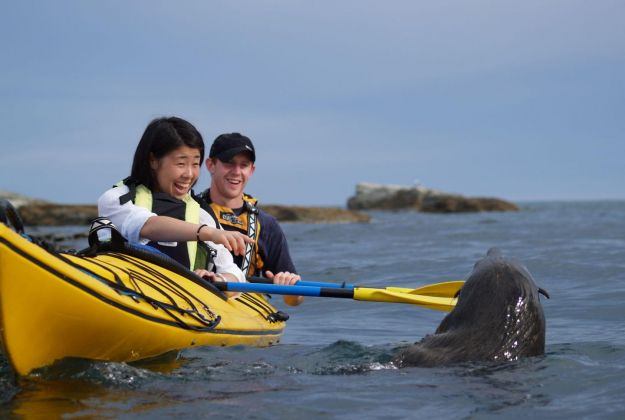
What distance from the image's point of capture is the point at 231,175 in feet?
22.5

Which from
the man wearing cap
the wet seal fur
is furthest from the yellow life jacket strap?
the wet seal fur

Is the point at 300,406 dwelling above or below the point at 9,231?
below

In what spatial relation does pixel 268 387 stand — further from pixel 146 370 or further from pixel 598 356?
pixel 598 356

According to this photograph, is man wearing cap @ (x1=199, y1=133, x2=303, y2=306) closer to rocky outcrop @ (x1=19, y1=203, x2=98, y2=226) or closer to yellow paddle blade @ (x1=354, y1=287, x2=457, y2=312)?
yellow paddle blade @ (x1=354, y1=287, x2=457, y2=312)

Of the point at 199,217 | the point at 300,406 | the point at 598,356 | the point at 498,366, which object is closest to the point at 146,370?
the point at 300,406

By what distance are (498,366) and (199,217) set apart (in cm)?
235

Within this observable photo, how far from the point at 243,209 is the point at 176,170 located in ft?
4.58

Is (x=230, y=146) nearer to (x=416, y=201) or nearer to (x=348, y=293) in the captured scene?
(x=348, y=293)

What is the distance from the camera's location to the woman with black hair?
5.50m

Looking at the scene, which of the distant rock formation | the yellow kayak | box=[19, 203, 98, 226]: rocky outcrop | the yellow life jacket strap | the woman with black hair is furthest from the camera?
the distant rock formation

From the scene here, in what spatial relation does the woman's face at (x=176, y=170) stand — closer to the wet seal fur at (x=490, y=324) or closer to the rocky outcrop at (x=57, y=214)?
the wet seal fur at (x=490, y=324)

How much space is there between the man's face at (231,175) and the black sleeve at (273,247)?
1.12 feet

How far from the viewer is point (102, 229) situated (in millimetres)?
5605

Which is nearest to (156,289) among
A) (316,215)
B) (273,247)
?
(273,247)
